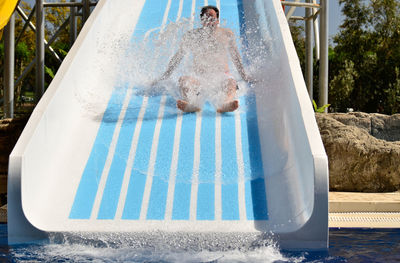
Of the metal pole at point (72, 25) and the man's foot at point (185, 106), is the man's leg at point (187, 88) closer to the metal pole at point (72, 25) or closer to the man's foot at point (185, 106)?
the man's foot at point (185, 106)

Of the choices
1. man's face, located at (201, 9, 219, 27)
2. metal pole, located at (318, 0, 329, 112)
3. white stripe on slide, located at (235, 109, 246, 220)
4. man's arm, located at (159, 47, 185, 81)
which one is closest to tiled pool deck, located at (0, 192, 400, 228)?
white stripe on slide, located at (235, 109, 246, 220)

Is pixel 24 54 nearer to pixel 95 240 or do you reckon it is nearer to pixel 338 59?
pixel 338 59

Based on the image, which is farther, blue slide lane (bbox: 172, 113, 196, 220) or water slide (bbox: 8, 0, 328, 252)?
blue slide lane (bbox: 172, 113, 196, 220)

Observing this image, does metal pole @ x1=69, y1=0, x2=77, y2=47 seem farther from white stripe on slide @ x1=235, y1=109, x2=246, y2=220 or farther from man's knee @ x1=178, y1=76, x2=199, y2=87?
white stripe on slide @ x1=235, y1=109, x2=246, y2=220

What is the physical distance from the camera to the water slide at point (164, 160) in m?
3.21

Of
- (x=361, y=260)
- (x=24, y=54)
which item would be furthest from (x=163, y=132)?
(x=24, y=54)

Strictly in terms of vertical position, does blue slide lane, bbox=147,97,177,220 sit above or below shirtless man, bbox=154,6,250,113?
below

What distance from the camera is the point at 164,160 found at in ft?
13.0

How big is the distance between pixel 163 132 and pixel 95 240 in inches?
→ 53.2

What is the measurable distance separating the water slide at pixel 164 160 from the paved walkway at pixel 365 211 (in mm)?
615

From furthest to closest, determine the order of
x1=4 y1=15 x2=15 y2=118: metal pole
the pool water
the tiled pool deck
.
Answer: x1=4 y1=15 x2=15 y2=118: metal pole, the tiled pool deck, the pool water

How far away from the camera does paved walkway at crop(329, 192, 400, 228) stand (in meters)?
3.88

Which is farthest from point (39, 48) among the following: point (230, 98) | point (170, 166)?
point (170, 166)

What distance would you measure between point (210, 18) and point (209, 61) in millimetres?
645
